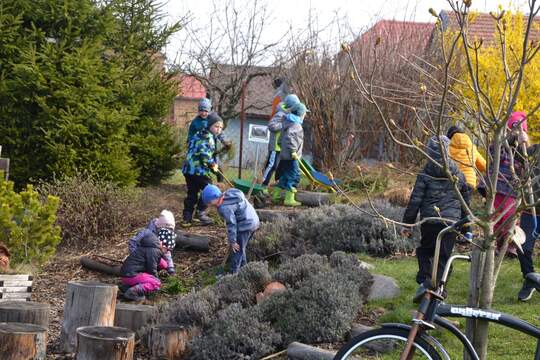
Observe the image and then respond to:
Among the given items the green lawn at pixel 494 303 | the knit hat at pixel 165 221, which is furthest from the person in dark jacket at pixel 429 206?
the knit hat at pixel 165 221

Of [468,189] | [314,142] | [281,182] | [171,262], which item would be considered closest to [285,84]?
[314,142]

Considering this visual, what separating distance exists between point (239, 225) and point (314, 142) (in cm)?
634

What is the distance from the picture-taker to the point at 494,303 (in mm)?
7445

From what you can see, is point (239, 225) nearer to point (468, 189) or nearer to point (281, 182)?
point (468, 189)

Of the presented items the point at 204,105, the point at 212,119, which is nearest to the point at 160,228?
the point at 212,119

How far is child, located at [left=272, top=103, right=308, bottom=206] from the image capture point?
1251 cm

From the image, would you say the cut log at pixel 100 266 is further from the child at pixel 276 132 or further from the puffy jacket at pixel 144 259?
the child at pixel 276 132

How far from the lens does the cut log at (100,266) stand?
980 centimetres

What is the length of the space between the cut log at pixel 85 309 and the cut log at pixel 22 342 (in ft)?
1.84

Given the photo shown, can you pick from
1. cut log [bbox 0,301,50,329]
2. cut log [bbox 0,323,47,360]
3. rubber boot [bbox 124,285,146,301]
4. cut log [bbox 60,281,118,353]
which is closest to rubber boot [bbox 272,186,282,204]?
rubber boot [bbox 124,285,146,301]

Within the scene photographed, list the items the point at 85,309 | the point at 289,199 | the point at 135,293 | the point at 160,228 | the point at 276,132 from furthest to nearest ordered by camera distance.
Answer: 1. the point at 276,132
2. the point at 289,199
3. the point at 160,228
4. the point at 135,293
5. the point at 85,309

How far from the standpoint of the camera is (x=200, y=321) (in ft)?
24.1

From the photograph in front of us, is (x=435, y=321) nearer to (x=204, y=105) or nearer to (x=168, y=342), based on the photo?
(x=168, y=342)

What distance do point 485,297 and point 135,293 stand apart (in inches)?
196
